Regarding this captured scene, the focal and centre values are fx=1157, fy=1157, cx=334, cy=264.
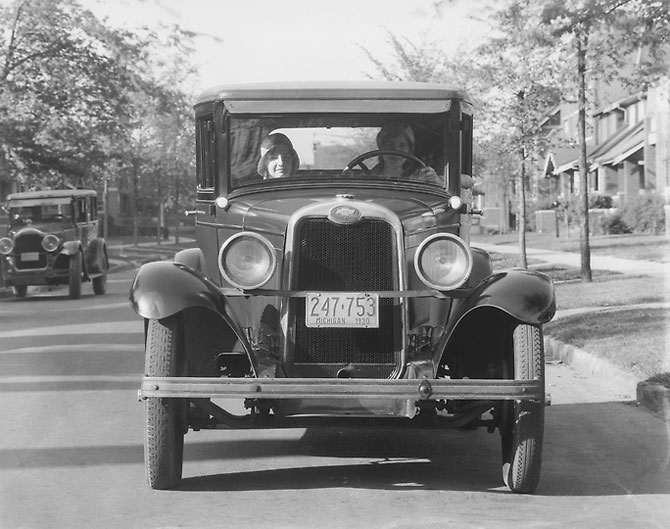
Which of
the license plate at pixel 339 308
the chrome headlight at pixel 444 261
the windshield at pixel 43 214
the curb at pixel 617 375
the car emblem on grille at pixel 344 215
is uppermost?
the windshield at pixel 43 214

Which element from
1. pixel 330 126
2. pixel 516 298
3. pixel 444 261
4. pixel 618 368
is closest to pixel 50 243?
pixel 618 368

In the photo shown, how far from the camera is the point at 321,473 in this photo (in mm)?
6301

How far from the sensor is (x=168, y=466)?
228 inches

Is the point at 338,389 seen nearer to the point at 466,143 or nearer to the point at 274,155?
the point at 274,155

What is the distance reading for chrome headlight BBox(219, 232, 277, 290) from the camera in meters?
5.92

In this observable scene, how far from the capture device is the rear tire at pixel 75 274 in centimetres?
1964

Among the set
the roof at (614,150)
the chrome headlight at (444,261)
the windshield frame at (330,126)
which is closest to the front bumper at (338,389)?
the chrome headlight at (444,261)

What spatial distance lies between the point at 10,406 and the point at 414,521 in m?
4.42

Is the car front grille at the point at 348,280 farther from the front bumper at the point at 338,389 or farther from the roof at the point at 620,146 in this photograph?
the roof at the point at 620,146

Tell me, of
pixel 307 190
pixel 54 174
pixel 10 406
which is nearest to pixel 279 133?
pixel 307 190

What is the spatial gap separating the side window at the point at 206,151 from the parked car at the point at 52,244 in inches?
509

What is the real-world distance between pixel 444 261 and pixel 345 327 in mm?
615

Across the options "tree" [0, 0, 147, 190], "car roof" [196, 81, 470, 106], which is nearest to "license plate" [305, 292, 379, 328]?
"car roof" [196, 81, 470, 106]

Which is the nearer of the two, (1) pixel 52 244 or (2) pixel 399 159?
(2) pixel 399 159
